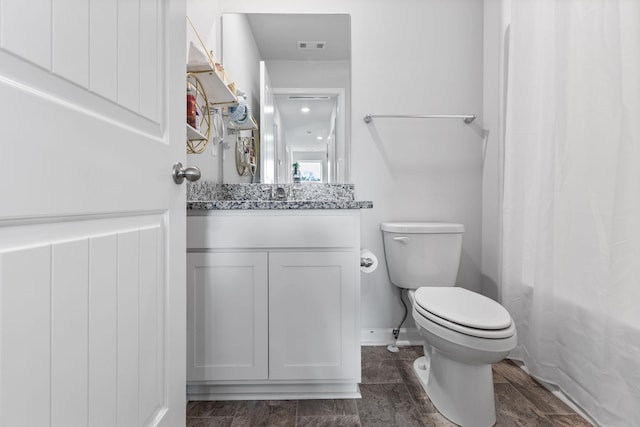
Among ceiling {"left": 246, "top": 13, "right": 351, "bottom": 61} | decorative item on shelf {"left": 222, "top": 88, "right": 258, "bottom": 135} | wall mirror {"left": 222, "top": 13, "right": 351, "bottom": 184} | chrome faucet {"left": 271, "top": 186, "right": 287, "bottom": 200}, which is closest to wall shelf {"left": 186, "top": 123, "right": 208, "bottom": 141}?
decorative item on shelf {"left": 222, "top": 88, "right": 258, "bottom": 135}

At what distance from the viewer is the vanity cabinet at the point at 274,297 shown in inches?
50.1

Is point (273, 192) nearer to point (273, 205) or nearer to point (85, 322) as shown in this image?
point (273, 205)

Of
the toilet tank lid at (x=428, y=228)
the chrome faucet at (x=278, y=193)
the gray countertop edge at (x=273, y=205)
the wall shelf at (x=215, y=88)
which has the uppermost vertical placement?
the wall shelf at (x=215, y=88)

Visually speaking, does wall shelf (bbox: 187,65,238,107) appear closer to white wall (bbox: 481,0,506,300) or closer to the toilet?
the toilet

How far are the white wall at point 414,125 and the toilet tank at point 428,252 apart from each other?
222 millimetres

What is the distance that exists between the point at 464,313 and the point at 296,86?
154 centimetres

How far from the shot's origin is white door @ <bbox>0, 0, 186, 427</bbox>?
A: 390mm

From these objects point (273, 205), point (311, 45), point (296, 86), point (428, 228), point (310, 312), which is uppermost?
point (311, 45)

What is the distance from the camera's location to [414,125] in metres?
1.95

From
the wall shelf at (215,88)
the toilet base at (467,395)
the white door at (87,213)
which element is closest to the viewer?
the white door at (87,213)

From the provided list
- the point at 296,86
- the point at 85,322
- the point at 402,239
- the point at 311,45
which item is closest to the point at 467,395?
the point at 402,239

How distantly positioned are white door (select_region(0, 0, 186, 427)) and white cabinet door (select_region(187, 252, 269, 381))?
0.48 m

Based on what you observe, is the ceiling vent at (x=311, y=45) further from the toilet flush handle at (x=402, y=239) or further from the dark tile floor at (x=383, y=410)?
the dark tile floor at (x=383, y=410)

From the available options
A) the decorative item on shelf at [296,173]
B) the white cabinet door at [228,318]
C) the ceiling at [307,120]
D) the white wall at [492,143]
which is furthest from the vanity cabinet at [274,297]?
the white wall at [492,143]
